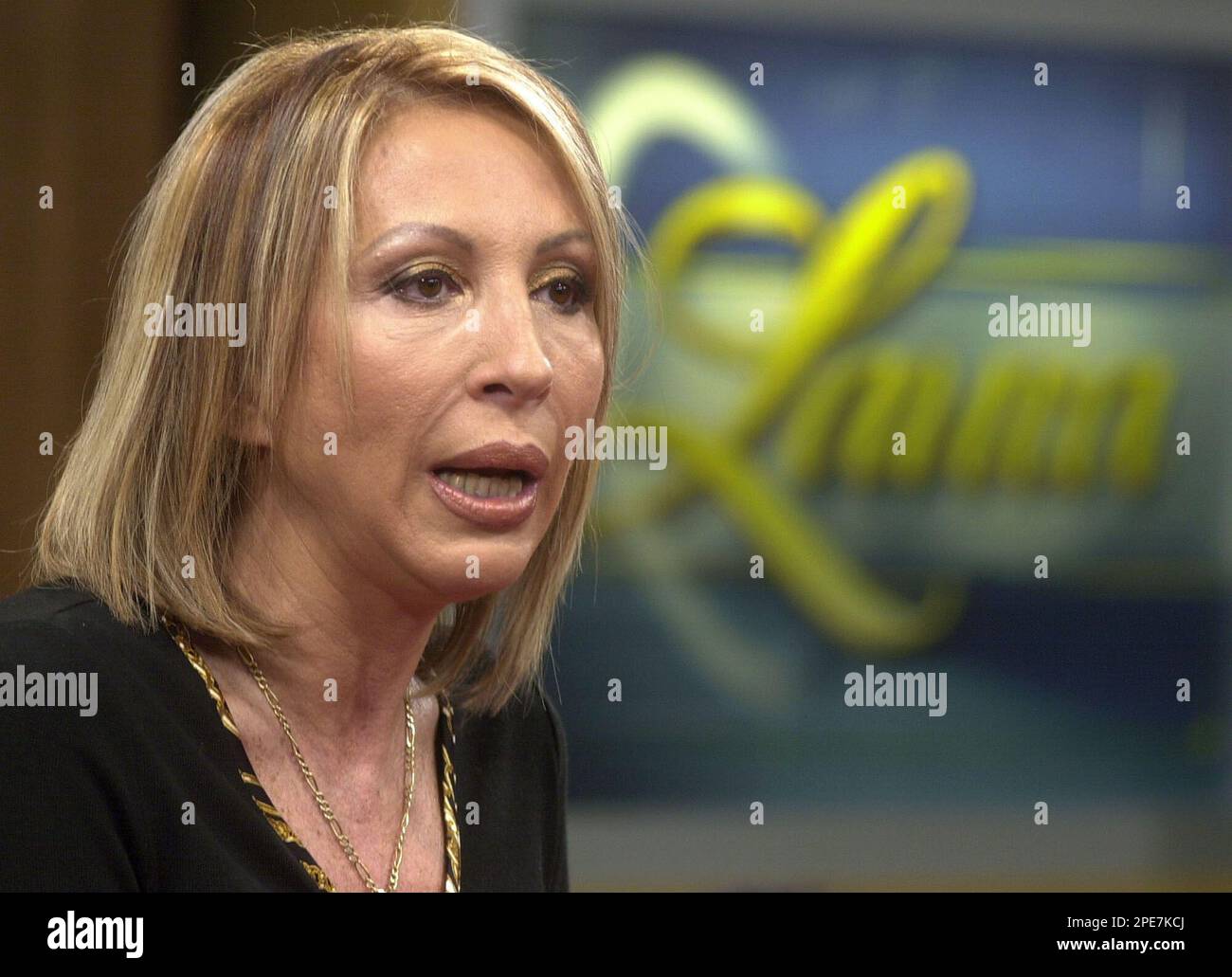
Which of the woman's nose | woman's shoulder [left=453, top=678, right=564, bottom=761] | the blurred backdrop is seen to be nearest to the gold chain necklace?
woman's shoulder [left=453, top=678, right=564, bottom=761]

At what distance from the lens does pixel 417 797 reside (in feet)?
5.23

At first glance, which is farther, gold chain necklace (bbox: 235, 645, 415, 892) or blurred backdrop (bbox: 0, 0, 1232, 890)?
blurred backdrop (bbox: 0, 0, 1232, 890)

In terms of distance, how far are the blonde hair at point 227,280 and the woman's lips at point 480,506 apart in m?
0.15

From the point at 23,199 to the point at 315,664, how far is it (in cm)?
189

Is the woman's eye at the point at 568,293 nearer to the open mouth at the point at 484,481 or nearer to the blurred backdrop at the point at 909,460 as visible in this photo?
the open mouth at the point at 484,481

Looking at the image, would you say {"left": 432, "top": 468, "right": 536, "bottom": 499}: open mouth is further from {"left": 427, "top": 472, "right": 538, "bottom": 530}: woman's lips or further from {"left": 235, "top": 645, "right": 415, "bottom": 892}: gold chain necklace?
{"left": 235, "top": 645, "right": 415, "bottom": 892}: gold chain necklace

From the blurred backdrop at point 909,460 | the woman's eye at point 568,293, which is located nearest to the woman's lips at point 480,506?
the woman's eye at point 568,293

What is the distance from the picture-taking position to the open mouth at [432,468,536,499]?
1.42 metres

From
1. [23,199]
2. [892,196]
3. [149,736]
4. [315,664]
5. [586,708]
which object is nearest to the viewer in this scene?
[149,736]

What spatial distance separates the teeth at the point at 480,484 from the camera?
142cm

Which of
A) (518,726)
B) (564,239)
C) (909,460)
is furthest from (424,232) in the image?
(909,460)

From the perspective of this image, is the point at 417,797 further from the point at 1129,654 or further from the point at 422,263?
the point at 1129,654

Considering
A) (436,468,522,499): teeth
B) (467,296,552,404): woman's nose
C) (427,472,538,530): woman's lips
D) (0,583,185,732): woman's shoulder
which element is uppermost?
(467,296,552,404): woman's nose
